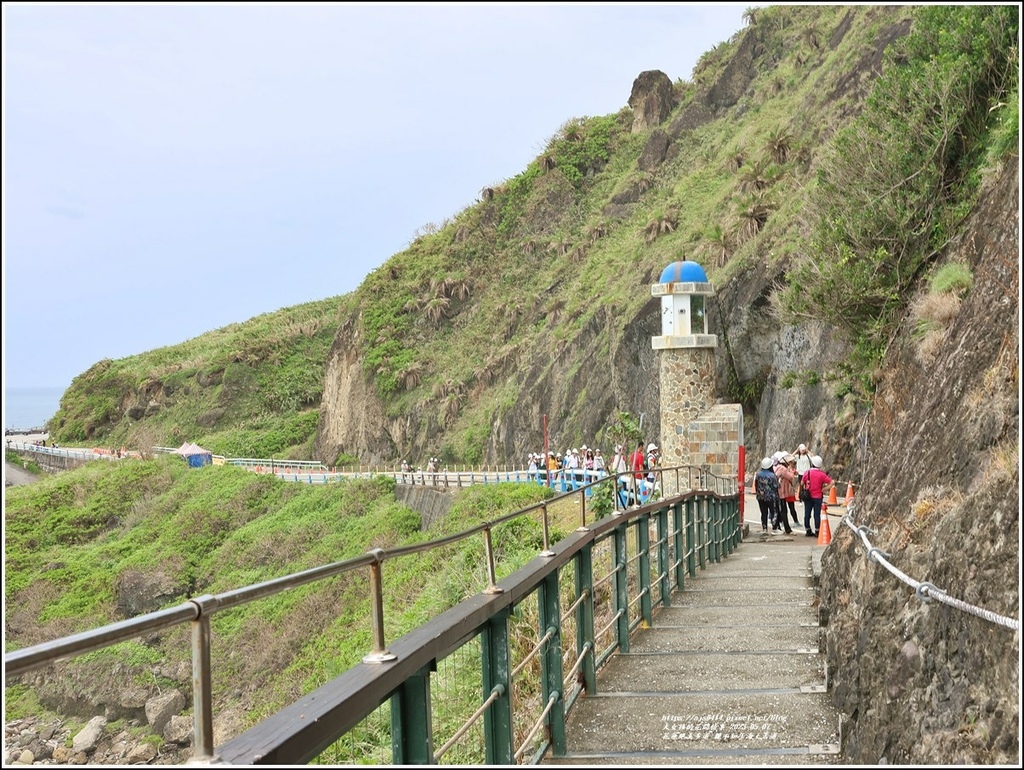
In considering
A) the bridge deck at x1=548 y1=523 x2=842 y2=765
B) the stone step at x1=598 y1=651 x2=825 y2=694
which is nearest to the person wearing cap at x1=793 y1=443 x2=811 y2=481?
the bridge deck at x1=548 y1=523 x2=842 y2=765

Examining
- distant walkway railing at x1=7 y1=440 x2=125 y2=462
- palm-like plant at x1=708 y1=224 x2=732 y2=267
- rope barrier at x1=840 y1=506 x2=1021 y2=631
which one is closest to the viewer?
rope barrier at x1=840 y1=506 x2=1021 y2=631

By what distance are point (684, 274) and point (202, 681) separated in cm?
2149

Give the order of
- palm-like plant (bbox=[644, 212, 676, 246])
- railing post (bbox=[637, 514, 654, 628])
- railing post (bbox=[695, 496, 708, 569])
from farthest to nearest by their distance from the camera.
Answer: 1. palm-like plant (bbox=[644, 212, 676, 246])
2. railing post (bbox=[695, 496, 708, 569])
3. railing post (bbox=[637, 514, 654, 628])

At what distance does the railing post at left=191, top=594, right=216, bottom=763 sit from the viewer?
2275mm

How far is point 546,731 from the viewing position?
573 centimetres

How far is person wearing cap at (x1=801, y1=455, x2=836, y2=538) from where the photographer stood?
17.2 m

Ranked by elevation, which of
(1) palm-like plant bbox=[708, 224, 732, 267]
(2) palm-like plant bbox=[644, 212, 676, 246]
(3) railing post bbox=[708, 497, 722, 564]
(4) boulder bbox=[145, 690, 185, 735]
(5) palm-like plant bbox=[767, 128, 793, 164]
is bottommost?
(4) boulder bbox=[145, 690, 185, 735]

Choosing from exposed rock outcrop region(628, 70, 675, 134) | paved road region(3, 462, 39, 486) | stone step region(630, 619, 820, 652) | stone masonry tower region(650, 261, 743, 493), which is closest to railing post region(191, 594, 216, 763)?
stone step region(630, 619, 820, 652)

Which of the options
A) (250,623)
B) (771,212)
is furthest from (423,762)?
(771,212)

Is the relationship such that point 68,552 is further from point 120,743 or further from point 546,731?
point 546,731

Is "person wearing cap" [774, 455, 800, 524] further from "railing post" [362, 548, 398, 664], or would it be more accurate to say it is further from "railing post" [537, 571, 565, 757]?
"railing post" [362, 548, 398, 664]

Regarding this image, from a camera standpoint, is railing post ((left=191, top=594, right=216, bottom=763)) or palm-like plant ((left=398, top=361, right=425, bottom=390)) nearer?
railing post ((left=191, top=594, right=216, bottom=763))

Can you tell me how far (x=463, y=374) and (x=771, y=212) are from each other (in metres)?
20.3

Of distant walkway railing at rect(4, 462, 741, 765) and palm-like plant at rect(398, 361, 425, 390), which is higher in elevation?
palm-like plant at rect(398, 361, 425, 390)
